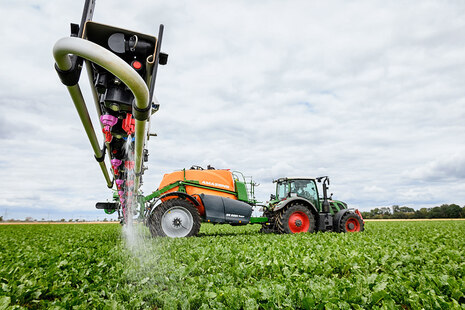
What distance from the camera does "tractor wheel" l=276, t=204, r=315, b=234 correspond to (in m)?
10.2

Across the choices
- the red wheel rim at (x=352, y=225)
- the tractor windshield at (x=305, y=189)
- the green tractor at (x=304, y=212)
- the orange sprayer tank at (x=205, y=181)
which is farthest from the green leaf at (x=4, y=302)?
the red wheel rim at (x=352, y=225)

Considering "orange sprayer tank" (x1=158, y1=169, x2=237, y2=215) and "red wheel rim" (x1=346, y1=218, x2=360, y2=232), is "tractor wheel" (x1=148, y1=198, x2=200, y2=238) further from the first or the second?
"red wheel rim" (x1=346, y1=218, x2=360, y2=232)

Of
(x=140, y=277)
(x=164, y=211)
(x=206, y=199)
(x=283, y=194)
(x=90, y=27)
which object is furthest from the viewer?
(x=283, y=194)

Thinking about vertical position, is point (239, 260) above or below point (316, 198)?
below

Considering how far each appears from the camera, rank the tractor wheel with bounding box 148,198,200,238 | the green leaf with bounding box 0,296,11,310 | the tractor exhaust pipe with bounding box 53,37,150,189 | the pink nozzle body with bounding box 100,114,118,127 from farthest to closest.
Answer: the tractor wheel with bounding box 148,198,200,238, the pink nozzle body with bounding box 100,114,118,127, the green leaf with bounding box 0,296,11,310, the tractor exhaust pipe with bounding box 53,37,150,189

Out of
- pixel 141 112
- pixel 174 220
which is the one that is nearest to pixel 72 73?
pixel 141 112

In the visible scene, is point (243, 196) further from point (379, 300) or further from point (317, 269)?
point (379, 300)

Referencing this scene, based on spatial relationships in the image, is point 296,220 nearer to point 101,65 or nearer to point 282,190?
point 282,190

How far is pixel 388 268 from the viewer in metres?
4.46

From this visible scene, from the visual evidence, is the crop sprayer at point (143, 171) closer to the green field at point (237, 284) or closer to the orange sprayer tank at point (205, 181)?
the orange sprayer tank at point (205, 181)

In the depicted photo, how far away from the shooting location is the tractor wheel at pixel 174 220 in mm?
8891

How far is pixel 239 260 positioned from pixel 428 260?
3.34 metres

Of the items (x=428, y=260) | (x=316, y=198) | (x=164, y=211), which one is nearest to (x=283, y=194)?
(x=316, y=198)

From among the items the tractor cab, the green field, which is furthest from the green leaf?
the tractor cab
